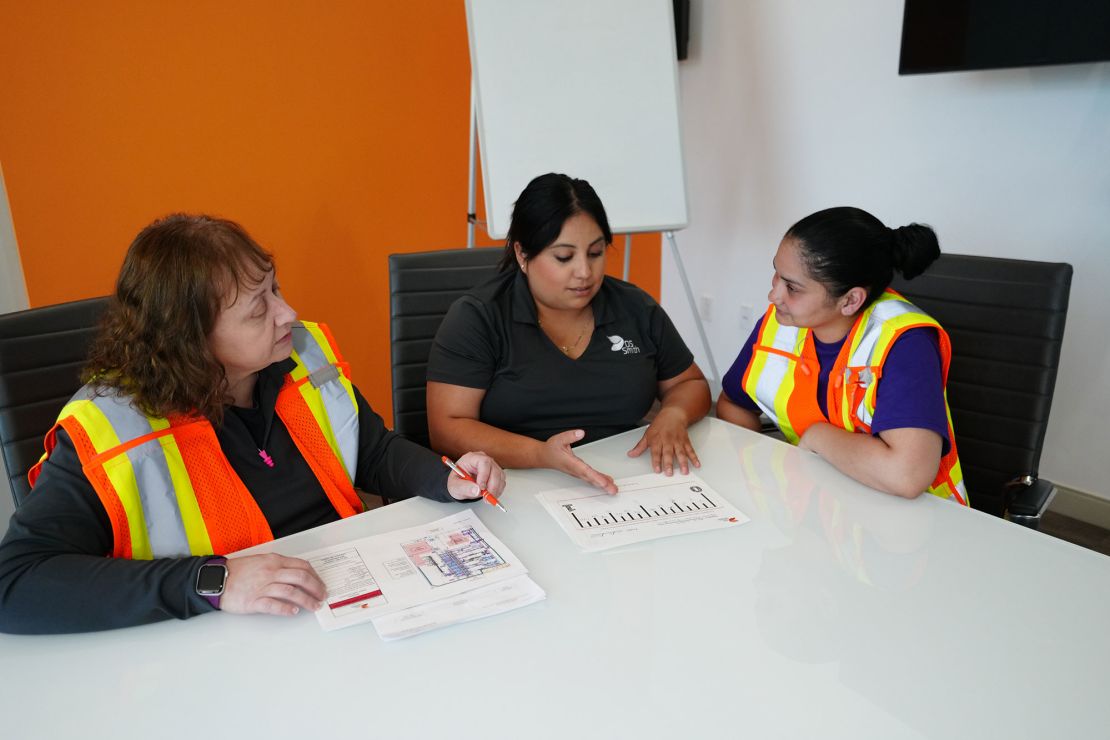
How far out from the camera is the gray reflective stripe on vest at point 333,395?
4.56 feet

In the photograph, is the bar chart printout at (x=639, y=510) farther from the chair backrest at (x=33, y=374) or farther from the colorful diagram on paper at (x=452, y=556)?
the chair backrest at (x=33, y=374)

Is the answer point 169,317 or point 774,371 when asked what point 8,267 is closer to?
point 169,317

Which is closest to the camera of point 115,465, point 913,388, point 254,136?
point 115,465

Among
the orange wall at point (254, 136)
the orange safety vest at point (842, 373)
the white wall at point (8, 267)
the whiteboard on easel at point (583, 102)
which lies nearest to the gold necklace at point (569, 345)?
the orange safety vest at point (842, 373)

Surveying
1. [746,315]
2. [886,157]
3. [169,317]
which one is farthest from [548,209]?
[746,315]

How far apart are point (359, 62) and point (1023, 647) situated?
288cm

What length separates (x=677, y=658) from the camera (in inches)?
36.9

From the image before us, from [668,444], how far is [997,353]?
77 cm

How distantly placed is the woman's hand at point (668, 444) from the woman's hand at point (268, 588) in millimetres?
691

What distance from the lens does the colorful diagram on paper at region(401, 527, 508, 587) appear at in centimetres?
111

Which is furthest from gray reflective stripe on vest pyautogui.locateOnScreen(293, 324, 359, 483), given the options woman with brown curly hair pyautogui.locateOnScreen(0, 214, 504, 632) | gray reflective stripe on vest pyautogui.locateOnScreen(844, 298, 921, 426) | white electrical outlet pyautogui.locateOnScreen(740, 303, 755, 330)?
white electrical outlet pyautogui.locateOnScreen(740, 303, 755, 330)

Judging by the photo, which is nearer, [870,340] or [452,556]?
[452,556]

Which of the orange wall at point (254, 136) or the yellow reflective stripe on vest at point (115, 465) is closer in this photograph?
the yellow reflective stripe on vest at point (115, 465)


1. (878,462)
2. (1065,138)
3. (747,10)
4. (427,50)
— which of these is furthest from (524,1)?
(878,462)
